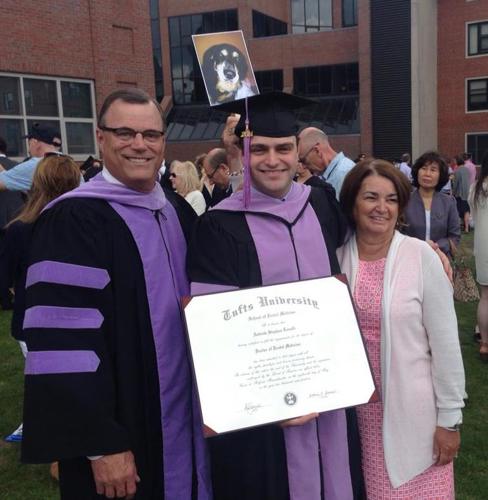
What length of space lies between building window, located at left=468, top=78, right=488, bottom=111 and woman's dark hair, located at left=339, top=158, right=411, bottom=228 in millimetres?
25452

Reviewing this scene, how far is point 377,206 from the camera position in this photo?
2.18m

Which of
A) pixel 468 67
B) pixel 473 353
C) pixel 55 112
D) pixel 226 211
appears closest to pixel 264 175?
pixel 226 211

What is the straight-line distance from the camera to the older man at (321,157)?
443 cm

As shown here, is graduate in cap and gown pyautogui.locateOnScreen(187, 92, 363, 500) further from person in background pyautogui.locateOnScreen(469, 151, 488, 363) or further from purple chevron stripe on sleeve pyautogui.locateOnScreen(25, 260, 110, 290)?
person in background pyautogui.locateOnScreen(469, 151, 488, 363)

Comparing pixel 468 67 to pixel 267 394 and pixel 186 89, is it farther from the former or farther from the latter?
pixel 267 394

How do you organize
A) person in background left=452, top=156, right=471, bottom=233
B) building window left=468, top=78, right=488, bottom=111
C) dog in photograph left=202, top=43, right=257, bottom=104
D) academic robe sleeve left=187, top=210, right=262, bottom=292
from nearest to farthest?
academic robe sleeve left=187, top=210, right=262, bottom=292 < dog in photograph left=202, top=43, right=257, bottom=104 < person in background left=452, top=156, right=471, bottom=233 < building window left=468, top=78, right=488, bottom=111

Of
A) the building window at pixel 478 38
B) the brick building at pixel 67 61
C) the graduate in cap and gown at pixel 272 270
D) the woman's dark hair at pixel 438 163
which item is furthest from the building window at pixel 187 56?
the graduate in cap and gown at pixel 272 270

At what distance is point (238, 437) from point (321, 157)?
2.93 meters

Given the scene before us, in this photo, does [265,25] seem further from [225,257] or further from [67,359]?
[67,359]

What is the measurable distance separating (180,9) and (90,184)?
32408 millimetres

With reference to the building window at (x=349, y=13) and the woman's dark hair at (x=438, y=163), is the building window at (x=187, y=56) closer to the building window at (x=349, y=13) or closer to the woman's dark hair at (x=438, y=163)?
the building window at (x=349, y=13)

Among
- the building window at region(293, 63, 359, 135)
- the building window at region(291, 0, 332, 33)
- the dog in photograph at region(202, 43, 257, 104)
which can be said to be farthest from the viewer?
the building window at region(291, 0, 332, 33)

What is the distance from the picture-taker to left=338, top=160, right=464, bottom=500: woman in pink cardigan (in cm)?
208
